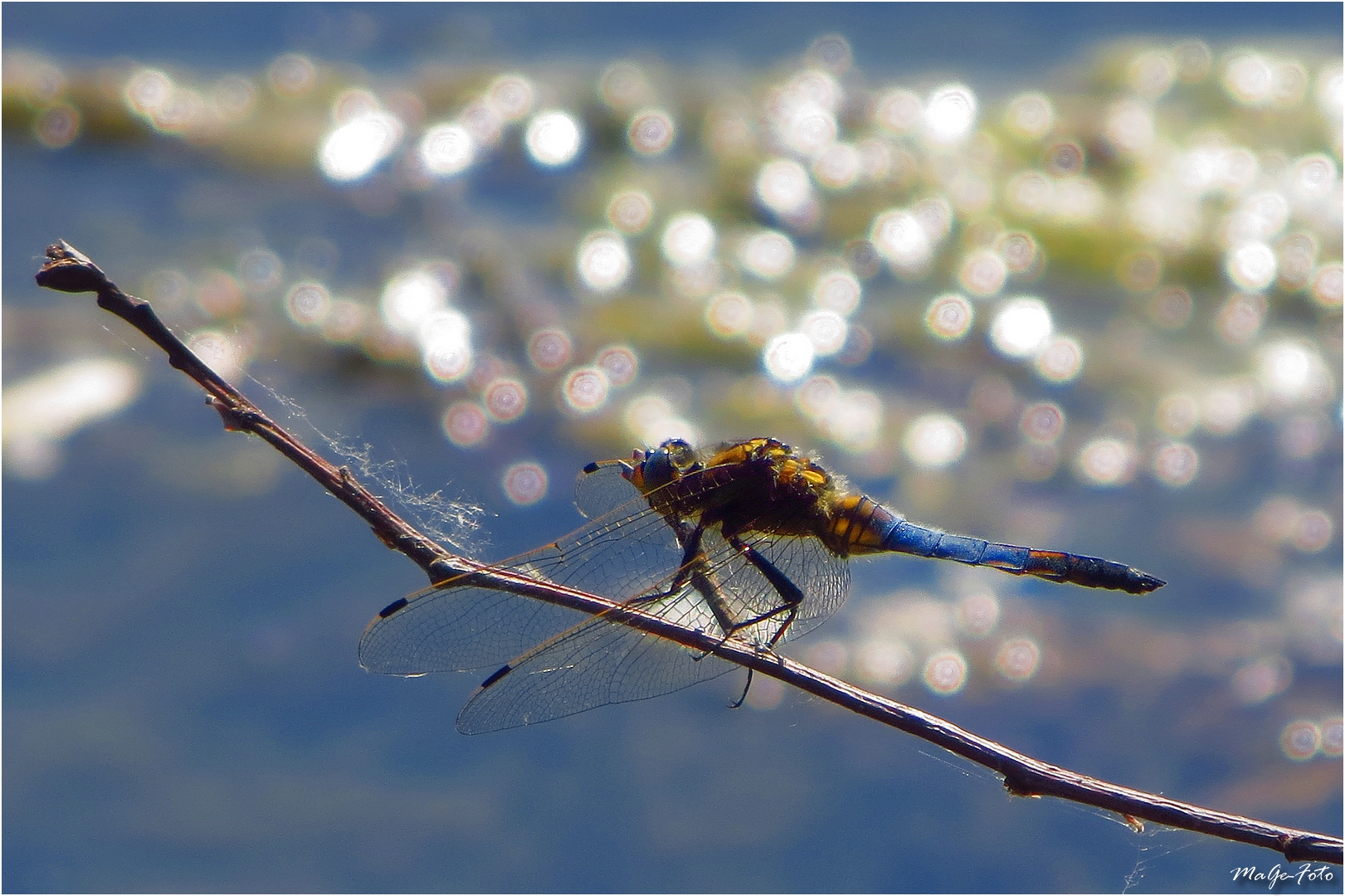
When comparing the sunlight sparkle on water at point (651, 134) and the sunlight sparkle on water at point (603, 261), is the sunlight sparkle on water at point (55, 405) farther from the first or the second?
the sunlight sparkle on water at point (651, 134)

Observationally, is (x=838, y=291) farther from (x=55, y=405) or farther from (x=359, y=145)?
(x=55, y=405)

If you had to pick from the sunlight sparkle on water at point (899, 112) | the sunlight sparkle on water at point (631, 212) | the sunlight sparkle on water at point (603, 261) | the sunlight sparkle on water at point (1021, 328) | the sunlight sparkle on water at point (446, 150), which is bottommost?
the sunlight sparkle on water at point (1021, 328)

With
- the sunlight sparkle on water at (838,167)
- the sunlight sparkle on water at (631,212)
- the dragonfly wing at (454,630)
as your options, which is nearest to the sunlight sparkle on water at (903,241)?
the sunlight sparkle on water at (838,167)

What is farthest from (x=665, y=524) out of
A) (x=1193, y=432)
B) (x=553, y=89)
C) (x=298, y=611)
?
(x=553, y=89)

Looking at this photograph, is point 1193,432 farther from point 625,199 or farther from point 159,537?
point 159,537

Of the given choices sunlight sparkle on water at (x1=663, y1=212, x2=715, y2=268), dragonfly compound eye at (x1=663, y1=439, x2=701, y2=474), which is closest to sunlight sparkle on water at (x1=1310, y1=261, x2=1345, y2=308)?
sunlight sparkle on water at (x1=663, y1=212, x2=715, y2=268)

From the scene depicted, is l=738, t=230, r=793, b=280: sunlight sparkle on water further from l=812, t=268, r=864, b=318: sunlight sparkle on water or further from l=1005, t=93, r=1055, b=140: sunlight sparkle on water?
l=1005, t=93, r=1055, b=140: sunlight sparkle on water
